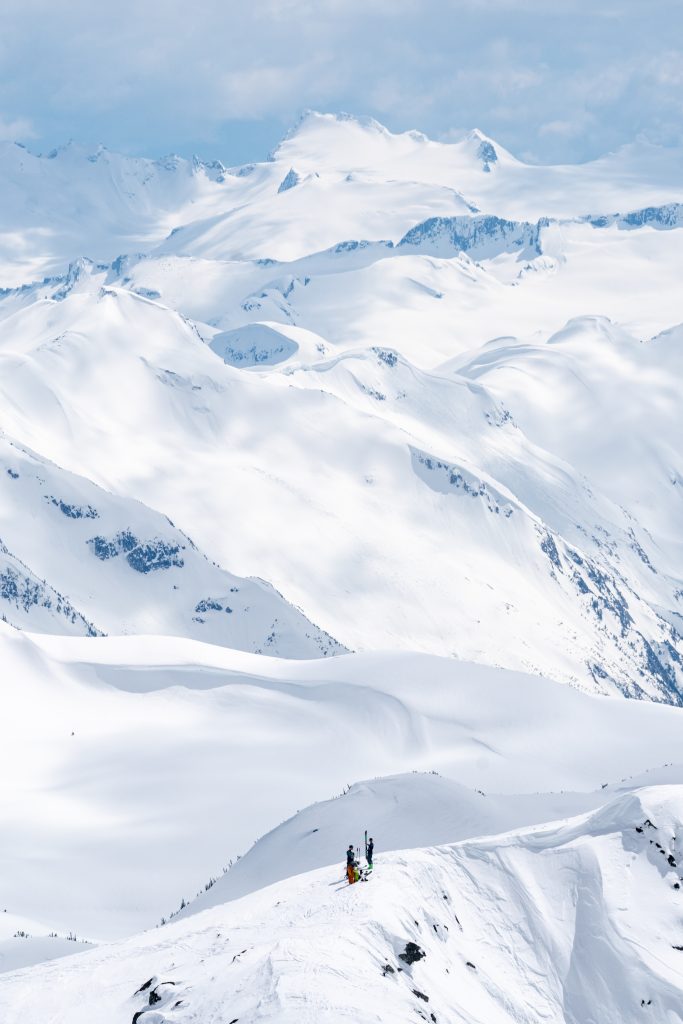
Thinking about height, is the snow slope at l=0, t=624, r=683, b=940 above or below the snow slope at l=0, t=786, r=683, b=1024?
below

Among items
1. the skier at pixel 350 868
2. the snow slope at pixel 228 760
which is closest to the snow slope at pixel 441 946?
the skier at pixel 350 868

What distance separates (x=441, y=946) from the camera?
2247 inches

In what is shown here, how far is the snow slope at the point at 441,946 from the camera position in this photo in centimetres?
Result: 5006

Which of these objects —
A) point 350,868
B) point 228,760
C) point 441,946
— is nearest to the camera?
point 441,946

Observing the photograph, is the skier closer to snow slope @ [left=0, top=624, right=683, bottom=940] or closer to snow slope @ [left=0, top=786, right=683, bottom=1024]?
snow slope @ [left=0, top=786, right=683, bottom=1024]

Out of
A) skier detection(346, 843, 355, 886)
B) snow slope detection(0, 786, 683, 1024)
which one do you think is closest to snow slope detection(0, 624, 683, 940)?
snow slope detection(0, 786, 683, 1024)

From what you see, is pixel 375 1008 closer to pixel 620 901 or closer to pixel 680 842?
pixel 620 901

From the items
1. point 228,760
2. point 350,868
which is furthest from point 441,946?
point 228,760

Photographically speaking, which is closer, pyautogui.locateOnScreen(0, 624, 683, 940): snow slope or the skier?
the skier

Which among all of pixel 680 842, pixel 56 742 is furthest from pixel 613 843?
pixel 56 742

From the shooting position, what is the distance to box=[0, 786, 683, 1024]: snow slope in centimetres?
5006

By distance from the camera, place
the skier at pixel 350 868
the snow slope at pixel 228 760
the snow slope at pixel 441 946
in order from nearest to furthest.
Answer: the snow slope at pixel 441 946, the skier at pixel 350 868, the snow slope at pixel 228 760

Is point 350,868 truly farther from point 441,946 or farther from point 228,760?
point 228,760

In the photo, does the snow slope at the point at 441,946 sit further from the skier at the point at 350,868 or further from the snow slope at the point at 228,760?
the snow slope at the point at 228,760
